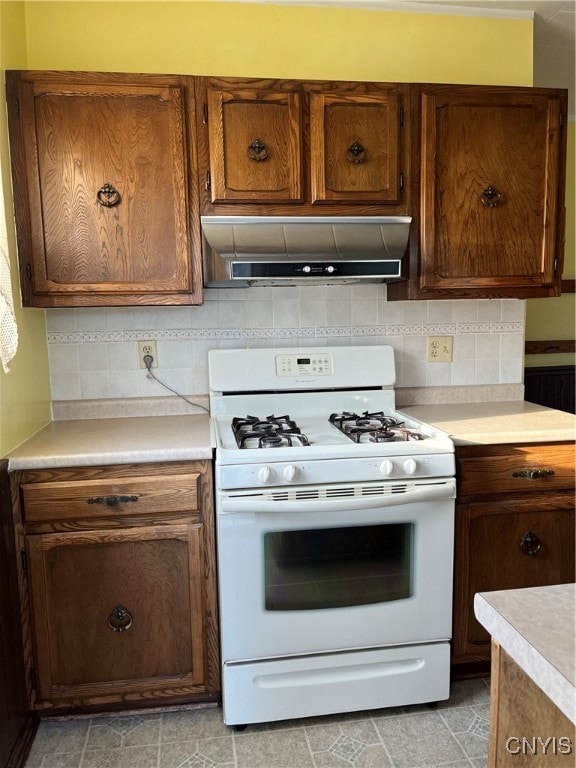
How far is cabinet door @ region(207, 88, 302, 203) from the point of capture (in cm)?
199

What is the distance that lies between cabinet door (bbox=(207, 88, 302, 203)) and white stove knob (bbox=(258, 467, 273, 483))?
96 cm

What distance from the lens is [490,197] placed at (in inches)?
84.4

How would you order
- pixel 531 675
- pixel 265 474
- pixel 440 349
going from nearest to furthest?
pixel 531 675 → pixel 265 474 → pixel 440 349

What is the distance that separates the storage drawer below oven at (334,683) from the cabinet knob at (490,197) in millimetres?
1582

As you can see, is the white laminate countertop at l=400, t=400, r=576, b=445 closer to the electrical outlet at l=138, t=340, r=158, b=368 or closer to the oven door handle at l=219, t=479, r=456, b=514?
the oven door handle at l=219, t=479, r=456, b=514

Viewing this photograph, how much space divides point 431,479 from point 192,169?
4.39 feet

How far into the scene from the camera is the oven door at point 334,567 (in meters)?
1.76

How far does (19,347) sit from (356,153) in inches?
53.8

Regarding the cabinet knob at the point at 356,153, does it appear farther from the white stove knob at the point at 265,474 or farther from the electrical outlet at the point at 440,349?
the white stove knob at the point at 265,474

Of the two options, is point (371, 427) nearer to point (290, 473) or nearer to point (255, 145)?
point (290, 473)

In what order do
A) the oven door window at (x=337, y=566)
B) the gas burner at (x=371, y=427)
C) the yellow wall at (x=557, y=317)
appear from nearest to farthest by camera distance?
the oven door window at (x=337, y=566) → the gas burner at (x=371, y=427) → the yellow wall at (x=557, y=317)

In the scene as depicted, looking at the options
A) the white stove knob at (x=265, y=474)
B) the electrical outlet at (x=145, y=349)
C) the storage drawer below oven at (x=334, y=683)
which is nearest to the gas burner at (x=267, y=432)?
the white stove knob at (x=265, y=474)

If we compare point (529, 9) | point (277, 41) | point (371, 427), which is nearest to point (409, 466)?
point (371, 427)

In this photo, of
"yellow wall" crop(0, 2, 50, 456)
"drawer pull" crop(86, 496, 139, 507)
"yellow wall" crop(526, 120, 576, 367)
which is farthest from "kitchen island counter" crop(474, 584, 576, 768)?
"yellow wall" crop(526, 120, 576, 367)
